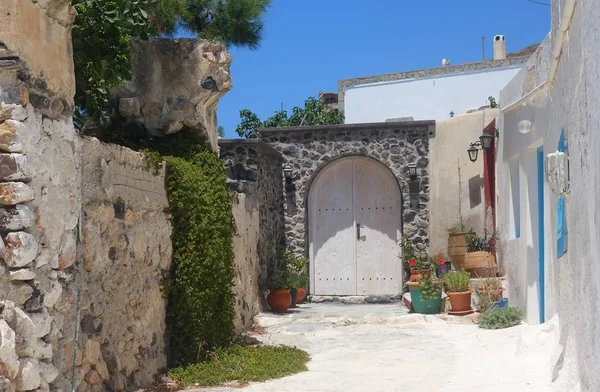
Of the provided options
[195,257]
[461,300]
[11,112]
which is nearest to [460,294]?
[461,300]

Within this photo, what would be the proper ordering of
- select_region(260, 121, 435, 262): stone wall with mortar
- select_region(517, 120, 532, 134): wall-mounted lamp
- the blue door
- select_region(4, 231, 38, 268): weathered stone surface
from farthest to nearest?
select_region(260, 121, 435, 262): stone wall with mortar → select_region(517, 120, 532, 134): wall-mounted lamp → the blue door → select_region(4, 231, 38, 268): weathered stone surface

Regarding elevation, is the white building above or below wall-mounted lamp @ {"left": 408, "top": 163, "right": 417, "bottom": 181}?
above

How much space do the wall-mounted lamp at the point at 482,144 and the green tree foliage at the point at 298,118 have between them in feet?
36.2

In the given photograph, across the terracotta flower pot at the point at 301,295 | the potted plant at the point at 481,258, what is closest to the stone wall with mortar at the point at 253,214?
the terracotta flower pot at the point at 301,295

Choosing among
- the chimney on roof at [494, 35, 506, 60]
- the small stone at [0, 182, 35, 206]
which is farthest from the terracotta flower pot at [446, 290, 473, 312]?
the chimney on roof at [494, 35, 506, 60]

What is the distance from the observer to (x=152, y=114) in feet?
24.4

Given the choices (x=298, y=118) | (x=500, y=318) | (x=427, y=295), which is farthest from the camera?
(x=298, y=118)

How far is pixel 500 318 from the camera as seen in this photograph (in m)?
8.77

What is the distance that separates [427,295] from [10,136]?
832 cm

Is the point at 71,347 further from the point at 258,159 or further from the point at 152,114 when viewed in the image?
the point at 258,159

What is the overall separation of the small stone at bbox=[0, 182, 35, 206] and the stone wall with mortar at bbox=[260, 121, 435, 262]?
10.4 meters

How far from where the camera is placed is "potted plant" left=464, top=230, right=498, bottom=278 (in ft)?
37.1

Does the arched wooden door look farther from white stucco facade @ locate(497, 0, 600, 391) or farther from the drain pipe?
the drain pipe

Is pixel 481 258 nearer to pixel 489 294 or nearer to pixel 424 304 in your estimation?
pixel 424 304
